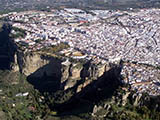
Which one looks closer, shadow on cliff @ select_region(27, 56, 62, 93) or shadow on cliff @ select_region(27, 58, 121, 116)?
shadow on cliff @ select_region(27, 58, 121, 116)

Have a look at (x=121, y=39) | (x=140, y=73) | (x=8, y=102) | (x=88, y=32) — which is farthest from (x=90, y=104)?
(x=88, y=32)

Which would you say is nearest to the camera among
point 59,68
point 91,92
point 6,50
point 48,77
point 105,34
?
point 91,92

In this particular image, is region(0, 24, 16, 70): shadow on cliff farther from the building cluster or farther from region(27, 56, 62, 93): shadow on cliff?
region(27, 56, 62, 93): shadow on cliff

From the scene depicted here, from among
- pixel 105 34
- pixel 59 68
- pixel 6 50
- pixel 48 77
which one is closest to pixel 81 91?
pixel 59 68

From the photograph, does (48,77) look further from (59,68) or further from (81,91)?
(81,91)

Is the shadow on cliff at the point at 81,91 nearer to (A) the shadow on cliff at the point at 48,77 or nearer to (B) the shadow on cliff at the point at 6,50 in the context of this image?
(A) the shadow on cliff at the point at 48,77

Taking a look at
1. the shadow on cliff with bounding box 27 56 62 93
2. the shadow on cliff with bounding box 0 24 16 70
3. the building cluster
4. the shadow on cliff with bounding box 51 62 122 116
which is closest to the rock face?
the shadow on cliff with bounding box 27 56 62 93
